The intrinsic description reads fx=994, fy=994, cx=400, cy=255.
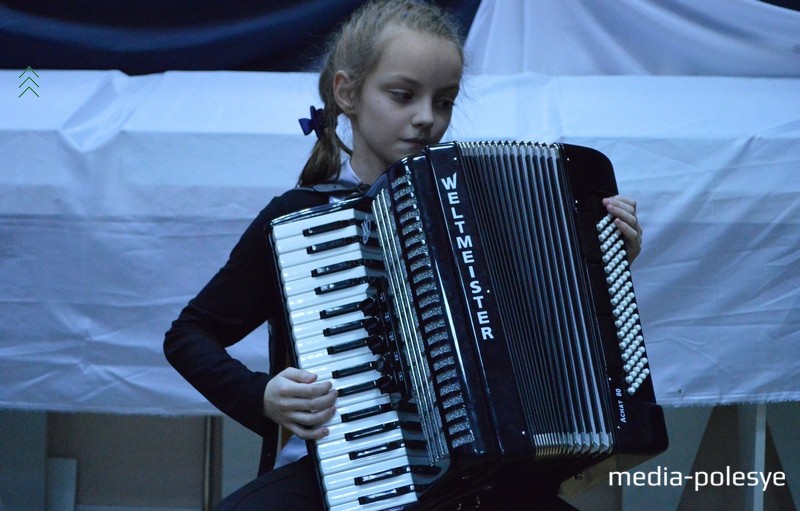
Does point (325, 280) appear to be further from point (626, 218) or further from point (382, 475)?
point (626, 218)

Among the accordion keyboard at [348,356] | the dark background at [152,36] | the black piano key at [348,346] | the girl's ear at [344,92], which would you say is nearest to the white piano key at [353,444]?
the accordion keyboard at [348,356]

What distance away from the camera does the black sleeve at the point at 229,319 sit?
4.21 ft

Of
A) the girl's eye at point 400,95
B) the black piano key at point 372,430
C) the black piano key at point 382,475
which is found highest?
the girl's eye at point 400,95

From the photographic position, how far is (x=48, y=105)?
6.83 feet

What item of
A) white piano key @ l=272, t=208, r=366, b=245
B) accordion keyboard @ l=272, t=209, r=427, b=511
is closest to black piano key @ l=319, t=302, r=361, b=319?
accordion keyboard @ l=272, t=209, r=427, b=511

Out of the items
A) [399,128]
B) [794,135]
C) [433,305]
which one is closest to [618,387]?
[433,305]

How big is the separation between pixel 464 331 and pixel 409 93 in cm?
38

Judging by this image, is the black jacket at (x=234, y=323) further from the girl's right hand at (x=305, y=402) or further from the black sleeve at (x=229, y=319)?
the girl's right hand at (x=305, y=402)

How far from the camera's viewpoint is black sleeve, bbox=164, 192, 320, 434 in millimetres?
1284

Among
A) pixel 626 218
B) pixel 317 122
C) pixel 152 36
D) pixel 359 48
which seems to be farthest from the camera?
pixel 152 36

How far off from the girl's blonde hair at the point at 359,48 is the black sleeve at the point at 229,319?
0.30ft

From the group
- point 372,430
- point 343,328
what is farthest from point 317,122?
point 372,430

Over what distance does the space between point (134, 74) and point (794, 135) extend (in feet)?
4.76

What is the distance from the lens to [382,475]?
114 cm
